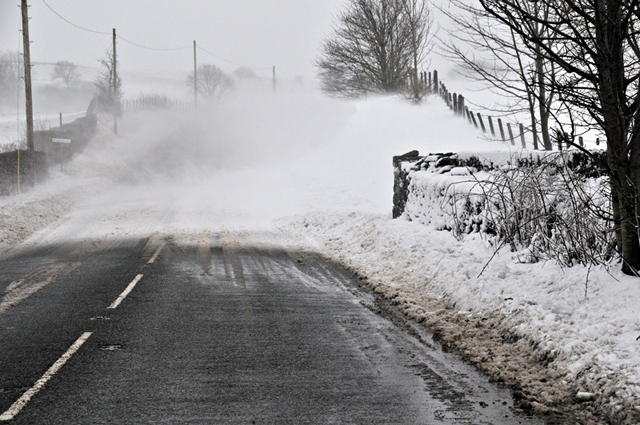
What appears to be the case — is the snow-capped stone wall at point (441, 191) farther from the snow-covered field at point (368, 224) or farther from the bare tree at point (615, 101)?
the bare tree at point (615, 101)

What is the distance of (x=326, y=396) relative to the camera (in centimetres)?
538

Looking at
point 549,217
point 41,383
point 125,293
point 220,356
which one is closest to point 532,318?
point 549,217

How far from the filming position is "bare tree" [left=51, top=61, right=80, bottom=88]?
530 ft

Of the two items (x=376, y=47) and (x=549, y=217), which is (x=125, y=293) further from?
(x=376, y=47)

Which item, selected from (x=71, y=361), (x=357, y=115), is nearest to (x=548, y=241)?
(x=71, y=361)

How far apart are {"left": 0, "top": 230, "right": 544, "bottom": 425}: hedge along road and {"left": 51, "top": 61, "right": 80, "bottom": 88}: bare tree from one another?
6545 inches

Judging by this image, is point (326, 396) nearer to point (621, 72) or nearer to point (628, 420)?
point (628, 420)

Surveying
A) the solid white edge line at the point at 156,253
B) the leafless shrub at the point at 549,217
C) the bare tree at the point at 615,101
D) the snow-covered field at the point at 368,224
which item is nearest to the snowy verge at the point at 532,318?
the snow-covered field at the point at 368,224

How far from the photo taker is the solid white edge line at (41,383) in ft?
16.1

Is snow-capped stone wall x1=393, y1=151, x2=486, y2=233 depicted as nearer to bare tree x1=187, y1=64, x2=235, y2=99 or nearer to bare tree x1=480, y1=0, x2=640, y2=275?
bare tree x1=480, y1=0, x2=640, y2=275

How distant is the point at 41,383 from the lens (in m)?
5.64

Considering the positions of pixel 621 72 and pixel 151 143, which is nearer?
pixel 621 72

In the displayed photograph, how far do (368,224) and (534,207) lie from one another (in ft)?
26.5

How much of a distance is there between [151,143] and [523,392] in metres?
54.4
